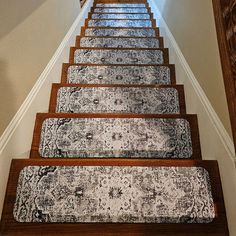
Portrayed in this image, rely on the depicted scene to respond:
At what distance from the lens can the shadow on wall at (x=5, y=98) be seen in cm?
103

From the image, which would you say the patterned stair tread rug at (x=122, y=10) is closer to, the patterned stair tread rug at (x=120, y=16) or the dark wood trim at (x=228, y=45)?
the patterned stair tread rug at (x=120, y=16)

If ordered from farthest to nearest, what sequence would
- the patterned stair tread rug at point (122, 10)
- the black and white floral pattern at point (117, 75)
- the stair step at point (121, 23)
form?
the patterned stair tread rug at point (122, 10)
the stair step at point (121, 23)
the black and white floral pattern at point (117, 75)

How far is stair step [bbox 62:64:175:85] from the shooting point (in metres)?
1.94

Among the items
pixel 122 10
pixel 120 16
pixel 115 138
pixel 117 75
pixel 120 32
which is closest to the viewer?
pixel 115 138

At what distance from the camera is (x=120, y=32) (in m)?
2.98

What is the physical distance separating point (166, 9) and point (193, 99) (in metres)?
1.66

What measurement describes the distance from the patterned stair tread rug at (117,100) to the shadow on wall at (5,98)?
1.64 ft

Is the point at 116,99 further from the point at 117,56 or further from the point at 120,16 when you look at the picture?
the point at 120,16

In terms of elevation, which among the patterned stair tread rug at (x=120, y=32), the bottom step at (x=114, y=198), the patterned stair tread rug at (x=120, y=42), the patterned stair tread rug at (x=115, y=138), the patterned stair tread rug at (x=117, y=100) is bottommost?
the bottom step at (x=114, y=198)

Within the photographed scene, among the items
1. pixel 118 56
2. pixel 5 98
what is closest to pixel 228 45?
pixel 5 98

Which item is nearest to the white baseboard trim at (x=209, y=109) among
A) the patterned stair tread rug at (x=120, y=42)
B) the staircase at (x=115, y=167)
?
the staircase at (x=115, y=167)

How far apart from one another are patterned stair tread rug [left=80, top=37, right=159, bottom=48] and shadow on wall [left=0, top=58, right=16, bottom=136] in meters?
1.62

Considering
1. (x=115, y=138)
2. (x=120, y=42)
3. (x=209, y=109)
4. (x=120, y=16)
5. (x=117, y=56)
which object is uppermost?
(x=120, y=16)

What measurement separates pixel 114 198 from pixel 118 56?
5.25 feet
